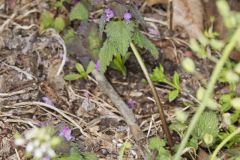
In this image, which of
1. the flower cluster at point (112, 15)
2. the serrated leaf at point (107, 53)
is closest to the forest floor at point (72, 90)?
the serrated leaf at point (107, 53)

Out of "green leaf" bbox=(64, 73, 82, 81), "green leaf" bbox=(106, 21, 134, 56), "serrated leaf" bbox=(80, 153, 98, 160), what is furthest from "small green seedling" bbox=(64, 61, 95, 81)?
"serrated leaf" bbox=(80, 153, 98, 160)

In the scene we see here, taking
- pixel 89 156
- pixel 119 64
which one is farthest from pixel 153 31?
pixel 89 156

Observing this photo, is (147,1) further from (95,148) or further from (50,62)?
(95,148)

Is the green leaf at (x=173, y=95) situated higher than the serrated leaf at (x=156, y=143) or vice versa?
the green leaf at (x=173, y=95)

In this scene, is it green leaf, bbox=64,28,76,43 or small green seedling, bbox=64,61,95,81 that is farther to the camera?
green leaf, bbox=64,28,76,43

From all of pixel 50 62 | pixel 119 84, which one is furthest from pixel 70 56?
pixel 119 84

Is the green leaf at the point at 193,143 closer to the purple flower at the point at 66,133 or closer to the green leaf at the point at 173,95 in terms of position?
the green leaf at the point at 173,95

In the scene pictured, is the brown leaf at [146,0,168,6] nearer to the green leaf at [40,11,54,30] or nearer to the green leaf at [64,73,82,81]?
the green leaf at [40,11,54,30]
